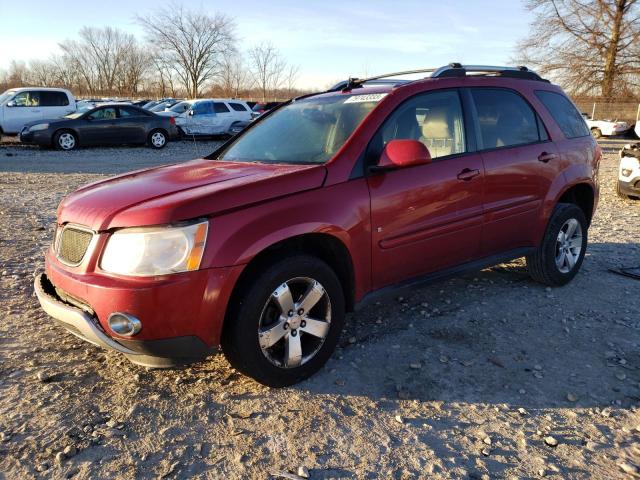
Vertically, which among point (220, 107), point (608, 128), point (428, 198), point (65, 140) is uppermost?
point (220, 107)

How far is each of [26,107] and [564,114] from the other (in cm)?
1769

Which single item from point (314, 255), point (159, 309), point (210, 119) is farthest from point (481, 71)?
point (210, 119)

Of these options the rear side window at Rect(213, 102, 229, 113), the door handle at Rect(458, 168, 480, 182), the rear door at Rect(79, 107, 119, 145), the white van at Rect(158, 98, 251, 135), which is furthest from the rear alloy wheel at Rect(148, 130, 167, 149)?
the door handle at Rect(458, 168, 480, 182)

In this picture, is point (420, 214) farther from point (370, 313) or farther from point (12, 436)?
point (12, 436)

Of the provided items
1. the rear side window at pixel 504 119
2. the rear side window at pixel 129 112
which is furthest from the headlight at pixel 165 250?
the rear side window at pixel 129 112

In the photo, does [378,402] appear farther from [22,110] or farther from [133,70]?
[133,70]

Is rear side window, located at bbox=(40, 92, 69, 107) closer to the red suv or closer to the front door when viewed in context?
the red suv

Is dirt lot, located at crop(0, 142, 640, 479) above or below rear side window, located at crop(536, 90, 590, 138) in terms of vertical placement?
below

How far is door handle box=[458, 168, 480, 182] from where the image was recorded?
383cm

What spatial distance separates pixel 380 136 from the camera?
11.5 feet

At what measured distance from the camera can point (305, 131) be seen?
3902mm

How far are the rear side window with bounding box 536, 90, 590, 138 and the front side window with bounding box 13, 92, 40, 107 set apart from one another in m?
17.5

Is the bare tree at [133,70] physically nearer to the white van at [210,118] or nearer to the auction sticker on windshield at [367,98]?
the white van at [210,118]

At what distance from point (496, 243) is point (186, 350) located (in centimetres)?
265
